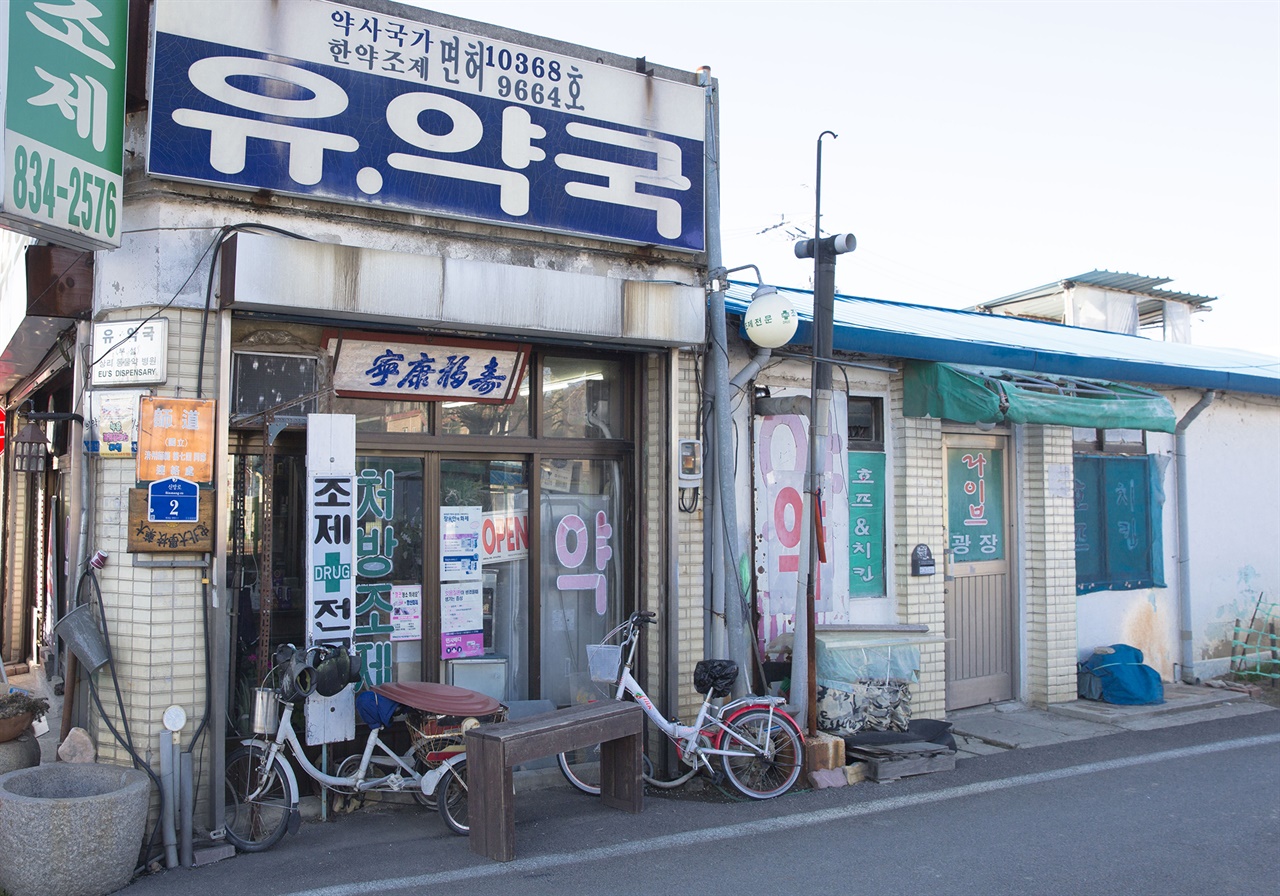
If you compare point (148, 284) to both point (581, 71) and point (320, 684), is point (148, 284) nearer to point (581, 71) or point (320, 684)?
point (320, 684)

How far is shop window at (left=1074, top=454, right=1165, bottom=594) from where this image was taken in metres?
11.2

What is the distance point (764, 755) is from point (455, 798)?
2.24 metres

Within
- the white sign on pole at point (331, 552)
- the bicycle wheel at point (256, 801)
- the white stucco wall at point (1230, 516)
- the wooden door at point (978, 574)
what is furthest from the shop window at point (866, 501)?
the bicycle wheel at point (256, 801)

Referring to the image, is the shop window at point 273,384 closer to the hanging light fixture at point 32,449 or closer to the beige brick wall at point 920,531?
the hanging light fixture at point 32,449

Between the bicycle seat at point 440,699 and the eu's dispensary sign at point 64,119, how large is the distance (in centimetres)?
324

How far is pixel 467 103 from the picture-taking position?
24.0ft

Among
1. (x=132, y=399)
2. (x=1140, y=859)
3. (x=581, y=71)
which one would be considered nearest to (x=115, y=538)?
(x=132, y=399)

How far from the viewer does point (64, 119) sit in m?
5.61

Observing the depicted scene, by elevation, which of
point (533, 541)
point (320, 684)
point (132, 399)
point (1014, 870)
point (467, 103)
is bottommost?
point (1014, 870)

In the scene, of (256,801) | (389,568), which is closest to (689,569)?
(389,568)

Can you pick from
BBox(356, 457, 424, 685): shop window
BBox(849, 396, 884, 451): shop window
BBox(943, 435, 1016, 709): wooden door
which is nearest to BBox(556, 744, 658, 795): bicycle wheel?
BBox(356, 457, 424, 685): shop window

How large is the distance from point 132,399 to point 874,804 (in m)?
5.65

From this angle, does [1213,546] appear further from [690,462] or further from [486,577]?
[486,577]

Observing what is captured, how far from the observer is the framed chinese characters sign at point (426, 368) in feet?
23.5
